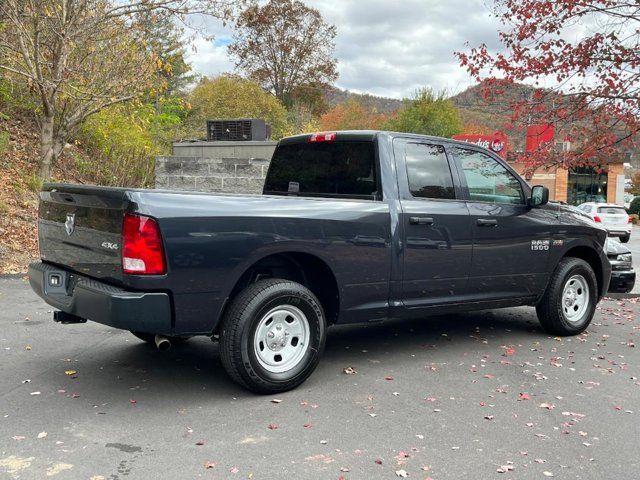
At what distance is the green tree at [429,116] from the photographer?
145 feet

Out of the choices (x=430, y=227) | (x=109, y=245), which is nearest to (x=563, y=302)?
(x=430, y=227)

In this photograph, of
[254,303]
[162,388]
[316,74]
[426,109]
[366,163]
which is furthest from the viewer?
[316,74]

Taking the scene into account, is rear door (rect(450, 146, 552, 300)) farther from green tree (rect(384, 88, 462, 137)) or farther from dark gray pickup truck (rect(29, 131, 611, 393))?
green tree (rect(384, 88, 462, 137))

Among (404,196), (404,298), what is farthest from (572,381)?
(404,196)

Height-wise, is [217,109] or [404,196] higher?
[217,109]

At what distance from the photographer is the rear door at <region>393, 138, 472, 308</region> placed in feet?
17.3

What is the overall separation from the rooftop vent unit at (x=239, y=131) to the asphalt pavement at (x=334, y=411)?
8.59m

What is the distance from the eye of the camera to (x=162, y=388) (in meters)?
4.66

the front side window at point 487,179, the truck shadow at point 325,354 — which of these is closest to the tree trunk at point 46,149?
the truck shadow at point 325,354

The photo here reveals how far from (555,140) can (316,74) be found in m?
40.1

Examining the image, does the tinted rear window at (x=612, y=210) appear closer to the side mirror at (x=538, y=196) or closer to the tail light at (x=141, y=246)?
the side mirror at (x=538, y=196)

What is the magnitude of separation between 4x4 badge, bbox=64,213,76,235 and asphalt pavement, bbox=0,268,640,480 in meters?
1.13

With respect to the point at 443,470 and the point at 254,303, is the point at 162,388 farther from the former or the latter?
the point at 443,470

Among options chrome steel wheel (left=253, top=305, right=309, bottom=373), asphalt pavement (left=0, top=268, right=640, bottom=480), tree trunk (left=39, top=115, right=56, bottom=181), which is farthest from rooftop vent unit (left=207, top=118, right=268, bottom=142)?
chrome steel wheel (left=253, top=305, right=309, bottom=373)
